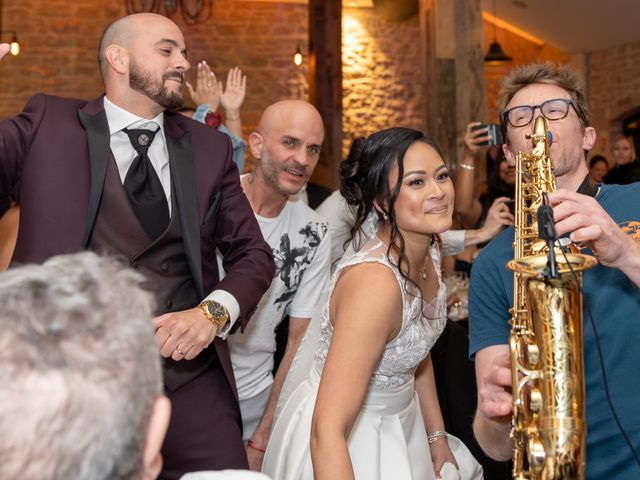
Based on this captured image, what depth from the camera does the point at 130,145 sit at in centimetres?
253

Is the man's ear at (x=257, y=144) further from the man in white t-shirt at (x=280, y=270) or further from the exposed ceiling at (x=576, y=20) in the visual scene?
the exposed ceiling at (x=576, y=20)

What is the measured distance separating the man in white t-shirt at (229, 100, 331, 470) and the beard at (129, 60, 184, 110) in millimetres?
891

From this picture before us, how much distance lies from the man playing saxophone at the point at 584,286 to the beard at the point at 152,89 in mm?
1037

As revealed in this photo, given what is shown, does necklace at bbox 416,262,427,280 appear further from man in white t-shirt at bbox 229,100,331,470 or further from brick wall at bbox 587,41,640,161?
brick wall at bbox 587,41,640,161

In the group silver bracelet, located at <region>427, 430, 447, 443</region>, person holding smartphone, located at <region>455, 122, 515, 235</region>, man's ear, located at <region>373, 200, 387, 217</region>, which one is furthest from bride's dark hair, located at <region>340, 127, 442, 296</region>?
person holding smartphone, located at <region>455, 122, 515, 235</region>

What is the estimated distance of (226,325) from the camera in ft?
7.86

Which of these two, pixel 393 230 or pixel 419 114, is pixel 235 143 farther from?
pixel 419 114

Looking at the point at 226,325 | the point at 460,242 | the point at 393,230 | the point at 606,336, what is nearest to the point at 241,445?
the point at 226,325

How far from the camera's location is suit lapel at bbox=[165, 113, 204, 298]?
2461 mm

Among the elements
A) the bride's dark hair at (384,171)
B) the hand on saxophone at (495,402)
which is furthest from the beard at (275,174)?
the hand on saxophone at (495,402)

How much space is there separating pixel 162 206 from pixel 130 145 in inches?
9.1

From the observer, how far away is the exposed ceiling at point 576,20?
34.0ft

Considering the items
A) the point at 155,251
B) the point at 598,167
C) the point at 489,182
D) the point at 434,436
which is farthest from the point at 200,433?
the point at 598,167

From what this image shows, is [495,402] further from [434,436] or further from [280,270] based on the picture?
[280,270]
